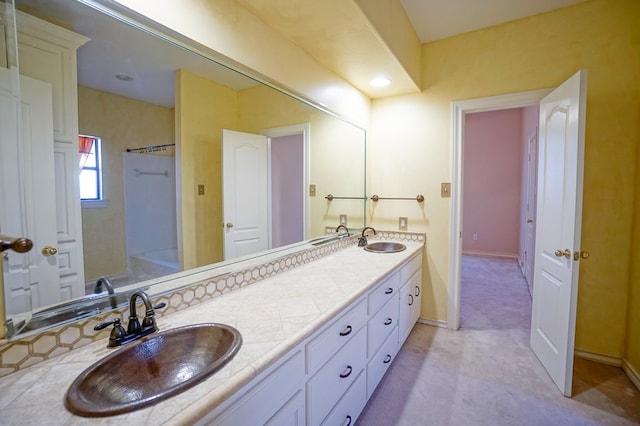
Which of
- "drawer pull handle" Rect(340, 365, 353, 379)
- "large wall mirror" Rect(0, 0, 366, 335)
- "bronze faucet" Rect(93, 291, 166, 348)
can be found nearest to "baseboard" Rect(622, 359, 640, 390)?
"drawer pull handle" Rect(340, 365, 353, 379)

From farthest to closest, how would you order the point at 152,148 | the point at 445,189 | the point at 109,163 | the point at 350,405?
the point at 445,189
the point at 350,405
the point at 152,148
the point at 109,163

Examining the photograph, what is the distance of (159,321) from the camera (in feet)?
3.54

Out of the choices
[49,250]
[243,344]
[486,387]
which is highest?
[49,250]

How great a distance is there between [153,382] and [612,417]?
2.36 m

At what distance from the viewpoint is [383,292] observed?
1.81 metres

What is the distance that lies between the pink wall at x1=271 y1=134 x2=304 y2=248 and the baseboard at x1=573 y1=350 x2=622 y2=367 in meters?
2.30

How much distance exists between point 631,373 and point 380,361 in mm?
1731

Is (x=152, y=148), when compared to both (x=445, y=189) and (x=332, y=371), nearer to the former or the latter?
(x=332, y=371)

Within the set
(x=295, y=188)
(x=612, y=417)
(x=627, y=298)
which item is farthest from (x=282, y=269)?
(x=627, y=298)

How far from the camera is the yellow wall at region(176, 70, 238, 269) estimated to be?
50.2 inches

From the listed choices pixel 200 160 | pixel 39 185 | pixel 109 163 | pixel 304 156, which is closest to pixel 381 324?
pixel 304 156

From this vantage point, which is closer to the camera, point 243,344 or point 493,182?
point 243,344

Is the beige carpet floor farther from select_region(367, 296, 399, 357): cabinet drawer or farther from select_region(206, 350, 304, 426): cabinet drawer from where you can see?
select_region(206, 350, 304, 426): cabinet drawer

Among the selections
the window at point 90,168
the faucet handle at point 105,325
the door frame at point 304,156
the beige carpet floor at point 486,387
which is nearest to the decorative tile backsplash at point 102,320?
the faucet handle at point 105,325
